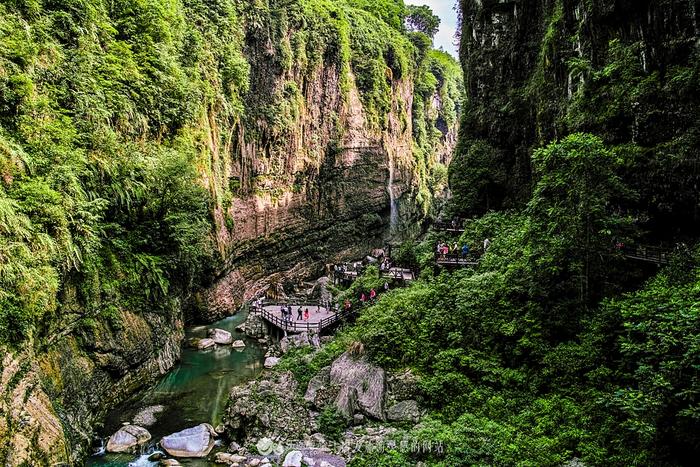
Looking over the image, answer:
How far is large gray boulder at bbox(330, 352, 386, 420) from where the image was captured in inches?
605

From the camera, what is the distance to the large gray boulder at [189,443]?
1453cm

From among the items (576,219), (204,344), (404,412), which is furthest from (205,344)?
(576,219)

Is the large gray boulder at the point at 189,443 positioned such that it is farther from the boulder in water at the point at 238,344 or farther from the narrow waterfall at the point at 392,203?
the narrow waterfall at the point at 392,203

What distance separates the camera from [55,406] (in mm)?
12391

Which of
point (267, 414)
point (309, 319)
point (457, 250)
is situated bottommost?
point (267, 414)

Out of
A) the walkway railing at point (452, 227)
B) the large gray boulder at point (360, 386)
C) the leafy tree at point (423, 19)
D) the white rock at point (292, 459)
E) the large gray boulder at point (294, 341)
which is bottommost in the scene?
the white rock at point (292, 459)

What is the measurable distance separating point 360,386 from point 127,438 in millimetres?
7978

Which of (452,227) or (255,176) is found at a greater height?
(255,176)

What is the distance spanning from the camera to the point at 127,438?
14773mm

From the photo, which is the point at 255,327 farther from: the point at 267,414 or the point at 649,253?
the point at 649,253

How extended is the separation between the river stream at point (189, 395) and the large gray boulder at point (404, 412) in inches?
243

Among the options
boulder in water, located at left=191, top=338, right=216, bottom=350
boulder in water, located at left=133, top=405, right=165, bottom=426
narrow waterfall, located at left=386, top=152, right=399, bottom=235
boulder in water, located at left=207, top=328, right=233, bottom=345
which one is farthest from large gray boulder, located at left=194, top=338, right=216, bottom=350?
narrow waterfall, located at left=386, top=152, right=399, bottom=235

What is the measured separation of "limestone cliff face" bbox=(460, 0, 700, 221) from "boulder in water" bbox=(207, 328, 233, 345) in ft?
61.4

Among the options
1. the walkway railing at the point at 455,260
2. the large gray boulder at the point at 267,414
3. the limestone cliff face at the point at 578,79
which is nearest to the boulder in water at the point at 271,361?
the large gray boulder at the point at 267,414
